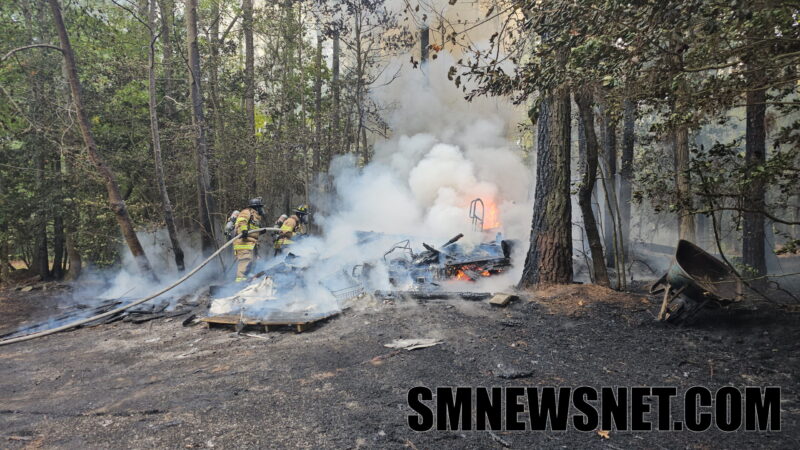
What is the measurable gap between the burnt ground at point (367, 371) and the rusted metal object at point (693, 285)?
0.28m

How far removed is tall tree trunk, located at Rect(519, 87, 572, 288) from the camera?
7828mm

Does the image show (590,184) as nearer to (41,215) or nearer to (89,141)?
(89,141)

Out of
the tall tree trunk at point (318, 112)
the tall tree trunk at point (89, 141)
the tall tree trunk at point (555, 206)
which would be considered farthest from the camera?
the tall tree trunk at point (318, 112)

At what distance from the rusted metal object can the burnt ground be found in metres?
0.28

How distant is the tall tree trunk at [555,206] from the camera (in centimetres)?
783

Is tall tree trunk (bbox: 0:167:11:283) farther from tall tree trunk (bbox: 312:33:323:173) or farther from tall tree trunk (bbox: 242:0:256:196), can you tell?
tall tree trunk (bbox: 312:33:323:173)

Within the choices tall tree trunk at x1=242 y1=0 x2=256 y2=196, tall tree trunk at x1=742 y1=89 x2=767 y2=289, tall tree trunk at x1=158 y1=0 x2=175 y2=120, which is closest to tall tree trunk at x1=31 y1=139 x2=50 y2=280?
tall tree trunk at x1=158 y1=0 x2=175 y2=120

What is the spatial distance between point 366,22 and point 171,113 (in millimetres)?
8820

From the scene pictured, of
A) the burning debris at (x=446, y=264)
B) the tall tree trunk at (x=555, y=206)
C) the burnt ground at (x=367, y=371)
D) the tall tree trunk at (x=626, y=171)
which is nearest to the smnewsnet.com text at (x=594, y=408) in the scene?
the burnt ground at (x=367, y=371)

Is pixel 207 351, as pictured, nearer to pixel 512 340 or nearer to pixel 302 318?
pixel 302 318

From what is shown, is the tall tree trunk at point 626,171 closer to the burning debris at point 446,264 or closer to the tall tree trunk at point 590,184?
the burning debris at point 446,264

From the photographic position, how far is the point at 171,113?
14227mm

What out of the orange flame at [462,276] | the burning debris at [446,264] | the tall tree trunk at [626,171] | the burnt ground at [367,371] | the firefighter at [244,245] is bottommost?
the burnt ground at [367,371]

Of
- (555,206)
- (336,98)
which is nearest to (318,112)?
(336,98)
